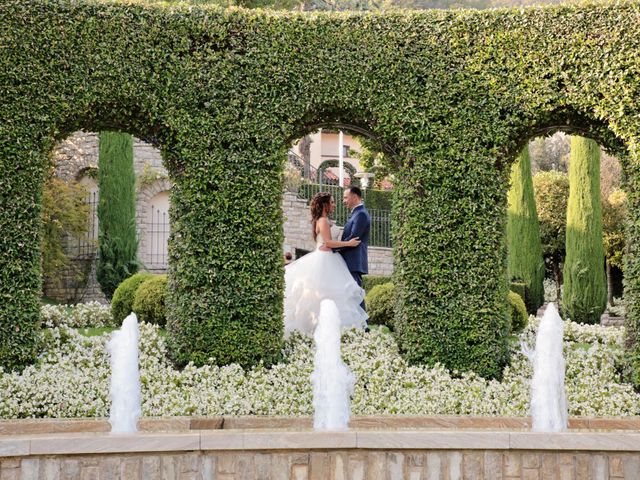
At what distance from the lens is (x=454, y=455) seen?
5.89 meters

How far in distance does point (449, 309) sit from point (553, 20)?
3587mm

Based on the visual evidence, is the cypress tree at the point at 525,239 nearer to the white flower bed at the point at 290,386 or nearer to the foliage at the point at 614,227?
the foliage at the point at 614,227

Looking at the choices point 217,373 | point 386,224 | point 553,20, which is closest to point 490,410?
point 217,373

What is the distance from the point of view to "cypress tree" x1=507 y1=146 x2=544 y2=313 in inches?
831

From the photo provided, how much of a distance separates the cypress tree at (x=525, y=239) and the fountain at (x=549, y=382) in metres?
12.9

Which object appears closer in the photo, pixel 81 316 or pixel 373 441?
pixel 373 441

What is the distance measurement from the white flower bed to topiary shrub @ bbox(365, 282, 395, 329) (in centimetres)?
225

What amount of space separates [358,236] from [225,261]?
2125 millimetres

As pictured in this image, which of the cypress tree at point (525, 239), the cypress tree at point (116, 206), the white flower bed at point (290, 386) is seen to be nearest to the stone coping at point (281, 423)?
the white flower bed at point (290, 386)

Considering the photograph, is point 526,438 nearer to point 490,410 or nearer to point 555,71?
point 490,410

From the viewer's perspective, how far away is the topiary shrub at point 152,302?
12.5 metres

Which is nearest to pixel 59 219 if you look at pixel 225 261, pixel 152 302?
pixel 152 302

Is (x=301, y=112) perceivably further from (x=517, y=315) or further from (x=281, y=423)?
(x=517, y=315)

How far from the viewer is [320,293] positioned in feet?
37.2
